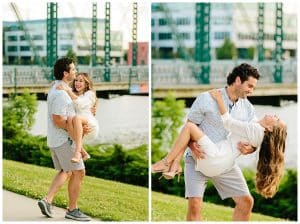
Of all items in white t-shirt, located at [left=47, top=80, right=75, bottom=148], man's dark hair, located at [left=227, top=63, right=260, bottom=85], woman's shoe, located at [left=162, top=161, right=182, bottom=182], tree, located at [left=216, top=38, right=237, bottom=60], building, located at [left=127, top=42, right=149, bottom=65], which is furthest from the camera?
tree, located at [left=216, top=38, right=237, bottom=60]

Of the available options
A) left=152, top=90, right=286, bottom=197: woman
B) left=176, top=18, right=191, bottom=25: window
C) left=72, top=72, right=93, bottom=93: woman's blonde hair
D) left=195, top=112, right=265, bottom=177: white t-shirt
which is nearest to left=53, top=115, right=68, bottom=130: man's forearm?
left=72, top=72, right=93, bottom=93: woman's blonde hair

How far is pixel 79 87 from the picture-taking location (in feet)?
21.8

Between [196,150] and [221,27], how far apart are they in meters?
1.20

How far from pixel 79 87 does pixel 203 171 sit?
1.24 m

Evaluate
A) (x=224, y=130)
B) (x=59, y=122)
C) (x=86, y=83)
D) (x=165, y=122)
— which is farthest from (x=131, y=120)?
(x=224, y=130)

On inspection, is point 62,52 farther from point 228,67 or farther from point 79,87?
point 228,67

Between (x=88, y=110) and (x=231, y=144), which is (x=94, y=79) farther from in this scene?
(x=231, y=144)

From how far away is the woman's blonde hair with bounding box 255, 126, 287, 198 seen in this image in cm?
634

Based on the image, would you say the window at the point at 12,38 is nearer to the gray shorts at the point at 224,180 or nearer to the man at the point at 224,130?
the man at the point at 224,130

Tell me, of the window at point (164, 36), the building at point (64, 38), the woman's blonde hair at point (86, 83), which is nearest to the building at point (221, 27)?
the window at point (164, 36)

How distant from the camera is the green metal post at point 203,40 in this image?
684cm

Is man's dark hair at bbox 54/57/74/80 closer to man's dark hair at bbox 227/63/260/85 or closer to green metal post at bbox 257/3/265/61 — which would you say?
man's dark hair at bbox 227/63/260/85

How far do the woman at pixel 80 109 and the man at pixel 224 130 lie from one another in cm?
87

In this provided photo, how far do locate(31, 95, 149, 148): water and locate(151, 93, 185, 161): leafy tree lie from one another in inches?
3.7
